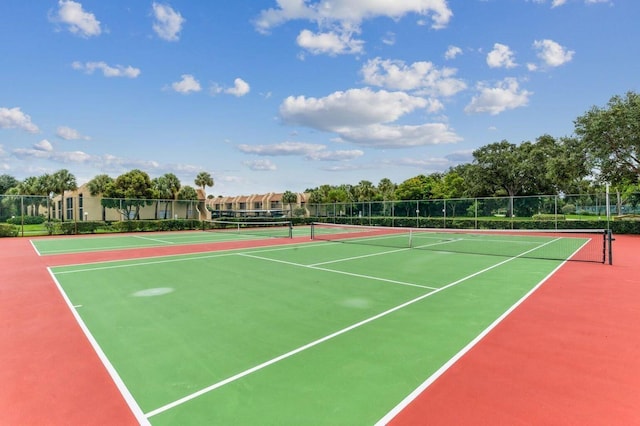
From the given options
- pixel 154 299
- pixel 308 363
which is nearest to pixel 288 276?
pixel 154 299

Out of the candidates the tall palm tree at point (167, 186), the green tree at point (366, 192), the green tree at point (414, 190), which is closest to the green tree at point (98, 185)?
the tall palm tree at point (167, 186)

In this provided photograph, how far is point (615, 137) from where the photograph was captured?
88.8ft

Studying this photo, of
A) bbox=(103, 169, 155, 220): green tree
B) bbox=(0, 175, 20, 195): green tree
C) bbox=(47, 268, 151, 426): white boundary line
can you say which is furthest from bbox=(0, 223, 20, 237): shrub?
bbox=(0, 175, 20, 195): green tree

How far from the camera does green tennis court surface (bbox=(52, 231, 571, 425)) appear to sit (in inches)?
149

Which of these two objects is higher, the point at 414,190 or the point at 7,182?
the point at 7,182

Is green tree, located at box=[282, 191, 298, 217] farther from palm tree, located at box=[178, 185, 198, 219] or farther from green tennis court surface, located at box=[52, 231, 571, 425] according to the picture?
green tennis court surface, located at box=[52, 231, 571, 425]

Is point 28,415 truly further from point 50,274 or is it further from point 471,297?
point 50,274

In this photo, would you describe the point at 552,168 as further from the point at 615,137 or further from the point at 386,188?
the point at 386,188

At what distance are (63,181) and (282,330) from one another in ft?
161

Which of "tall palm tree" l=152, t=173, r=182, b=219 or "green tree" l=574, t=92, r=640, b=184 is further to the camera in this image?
"tall palm tree" l=152, t=173, r=182, b=219

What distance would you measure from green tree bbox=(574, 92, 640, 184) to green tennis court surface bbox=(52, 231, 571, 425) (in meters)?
22.3

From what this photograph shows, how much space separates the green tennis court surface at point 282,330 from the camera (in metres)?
3.79

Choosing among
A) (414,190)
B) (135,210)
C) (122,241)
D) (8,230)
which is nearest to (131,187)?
(135,210)

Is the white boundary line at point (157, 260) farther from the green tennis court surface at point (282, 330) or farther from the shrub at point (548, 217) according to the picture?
the shrub at point (548, 217)
